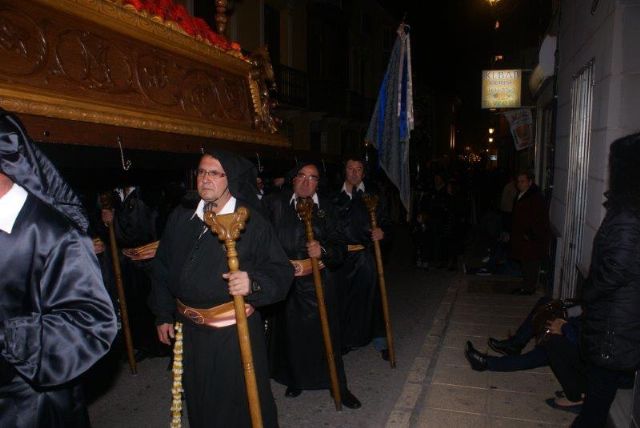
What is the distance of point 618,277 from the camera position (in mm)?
2941

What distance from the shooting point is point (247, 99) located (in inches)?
229

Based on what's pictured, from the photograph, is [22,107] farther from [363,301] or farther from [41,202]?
[363,301]

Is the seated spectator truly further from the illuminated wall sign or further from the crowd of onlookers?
the illuminated wall sign

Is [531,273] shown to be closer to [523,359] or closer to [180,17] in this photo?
[523,359]

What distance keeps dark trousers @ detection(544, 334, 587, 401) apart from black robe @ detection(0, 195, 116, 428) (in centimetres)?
363

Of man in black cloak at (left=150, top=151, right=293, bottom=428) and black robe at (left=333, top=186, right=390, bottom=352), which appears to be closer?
man in black cloak at (left=150, top=151, right=293, bottom=428)

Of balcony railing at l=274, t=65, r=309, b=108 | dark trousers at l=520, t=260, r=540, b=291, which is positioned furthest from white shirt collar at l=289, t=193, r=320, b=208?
balcony railing at l=274, t=65, r=309, b=108

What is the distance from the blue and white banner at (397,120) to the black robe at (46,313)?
4.61m

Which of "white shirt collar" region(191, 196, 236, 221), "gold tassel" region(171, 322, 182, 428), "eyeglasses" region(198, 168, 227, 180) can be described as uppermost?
"eyeglasses" region(198, 168, 227, 180)

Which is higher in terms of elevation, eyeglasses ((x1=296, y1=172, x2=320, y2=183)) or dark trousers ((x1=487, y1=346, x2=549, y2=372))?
eyeglasses ((x1=296, y1=172, x2=320, y2=183))

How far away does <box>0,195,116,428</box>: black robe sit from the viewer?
77.5 inches

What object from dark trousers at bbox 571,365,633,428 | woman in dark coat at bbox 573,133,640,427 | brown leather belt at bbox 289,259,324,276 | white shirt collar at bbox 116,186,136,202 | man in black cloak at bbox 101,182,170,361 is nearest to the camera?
woman in dark coat at bbox 573,133,640,427

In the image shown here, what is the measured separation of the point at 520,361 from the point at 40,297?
4271 millimetres

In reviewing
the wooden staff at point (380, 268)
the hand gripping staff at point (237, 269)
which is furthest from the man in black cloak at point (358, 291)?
the hand gripping staff at point (237, 269)
